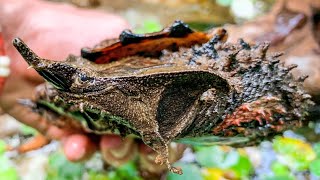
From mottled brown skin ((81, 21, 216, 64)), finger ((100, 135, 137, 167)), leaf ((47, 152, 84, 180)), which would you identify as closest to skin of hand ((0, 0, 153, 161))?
leaf ((47, 152, 84, 180))

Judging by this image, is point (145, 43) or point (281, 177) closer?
point (145, 43)

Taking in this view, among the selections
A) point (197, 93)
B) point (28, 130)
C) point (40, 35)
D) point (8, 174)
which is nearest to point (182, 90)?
point (197, 93)

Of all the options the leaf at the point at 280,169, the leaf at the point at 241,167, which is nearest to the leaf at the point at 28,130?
the leaf at the point at 241,167

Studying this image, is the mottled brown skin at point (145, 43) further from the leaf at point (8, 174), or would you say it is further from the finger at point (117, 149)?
the leaf at point (8, 174)

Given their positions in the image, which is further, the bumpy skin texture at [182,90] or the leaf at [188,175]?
the leaf at [188,175]

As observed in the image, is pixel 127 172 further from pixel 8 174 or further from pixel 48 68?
pixel 48 68
